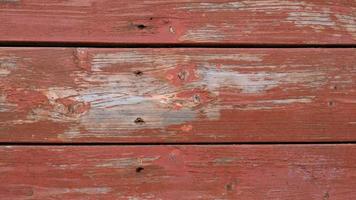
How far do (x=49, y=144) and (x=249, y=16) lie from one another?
1.77 feet

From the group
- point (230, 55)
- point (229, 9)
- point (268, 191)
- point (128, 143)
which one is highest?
point (229, 9)

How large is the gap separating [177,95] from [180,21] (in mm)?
170

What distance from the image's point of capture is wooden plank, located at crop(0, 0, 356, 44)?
55.3 inches

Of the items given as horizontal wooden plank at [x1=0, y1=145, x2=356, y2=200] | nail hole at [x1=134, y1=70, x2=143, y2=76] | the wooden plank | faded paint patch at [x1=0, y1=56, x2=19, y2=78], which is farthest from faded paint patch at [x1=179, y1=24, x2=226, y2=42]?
faded paint patch at [x1=0, y1=56, x2=19, y2=78]

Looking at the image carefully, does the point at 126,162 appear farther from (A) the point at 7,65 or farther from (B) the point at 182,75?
(A) the point at 7,65

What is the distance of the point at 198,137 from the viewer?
143cm

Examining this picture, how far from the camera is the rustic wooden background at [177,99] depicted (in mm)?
1396

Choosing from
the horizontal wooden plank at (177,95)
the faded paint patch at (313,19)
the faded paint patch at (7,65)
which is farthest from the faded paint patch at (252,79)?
the faded paint patch at (7,65)

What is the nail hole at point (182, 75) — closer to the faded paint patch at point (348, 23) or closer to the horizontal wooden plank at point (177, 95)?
the horizontal wooden plank at point (177, 95)

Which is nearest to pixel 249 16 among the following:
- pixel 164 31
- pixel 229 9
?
pixel 229 9

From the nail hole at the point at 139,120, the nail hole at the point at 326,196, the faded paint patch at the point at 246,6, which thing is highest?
the faded paint patch at the point at 246,6

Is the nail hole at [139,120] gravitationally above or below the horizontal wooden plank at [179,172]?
above

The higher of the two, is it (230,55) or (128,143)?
(230,55)

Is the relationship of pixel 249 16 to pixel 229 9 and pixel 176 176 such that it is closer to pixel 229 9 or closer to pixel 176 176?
pixel 229 9
